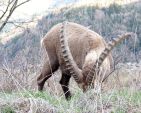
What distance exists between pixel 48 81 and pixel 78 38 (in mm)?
1274

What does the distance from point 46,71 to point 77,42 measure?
2.95 ft

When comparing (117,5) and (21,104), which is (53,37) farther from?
(117,5)

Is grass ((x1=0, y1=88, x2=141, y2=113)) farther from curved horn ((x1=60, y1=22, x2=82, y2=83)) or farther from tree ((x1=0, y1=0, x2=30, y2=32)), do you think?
tree ((x1=0, y1=0, x2=30, y2=32))

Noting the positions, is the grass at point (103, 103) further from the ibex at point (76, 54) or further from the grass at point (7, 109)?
the ibex at point (76, 54)

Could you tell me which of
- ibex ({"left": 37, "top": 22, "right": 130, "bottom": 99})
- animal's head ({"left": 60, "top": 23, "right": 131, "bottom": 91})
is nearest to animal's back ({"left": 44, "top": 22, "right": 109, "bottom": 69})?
ibex ({"left": 37, "top": 22, "right": 130, "bottom": 99})

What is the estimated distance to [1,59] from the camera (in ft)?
39.8

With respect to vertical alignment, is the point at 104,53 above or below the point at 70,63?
above

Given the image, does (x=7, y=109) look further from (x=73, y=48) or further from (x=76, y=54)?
(x=73, y=48)

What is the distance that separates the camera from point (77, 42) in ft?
31.8

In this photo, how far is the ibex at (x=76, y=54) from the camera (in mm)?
8250

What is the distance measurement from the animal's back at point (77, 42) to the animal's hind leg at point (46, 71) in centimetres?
20

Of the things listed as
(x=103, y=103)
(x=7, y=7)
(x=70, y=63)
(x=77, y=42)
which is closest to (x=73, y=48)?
(x=77, y=42)

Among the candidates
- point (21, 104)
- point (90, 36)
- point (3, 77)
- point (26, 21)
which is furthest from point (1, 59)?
point (21, 104)

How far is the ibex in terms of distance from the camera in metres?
8.25
